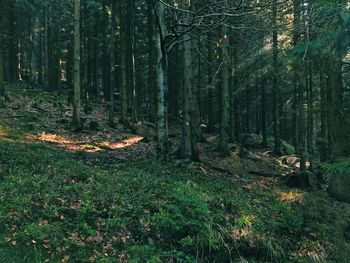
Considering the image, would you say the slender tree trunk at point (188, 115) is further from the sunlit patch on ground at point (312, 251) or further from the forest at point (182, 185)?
the sunlit patch on ground at point (312, 251)

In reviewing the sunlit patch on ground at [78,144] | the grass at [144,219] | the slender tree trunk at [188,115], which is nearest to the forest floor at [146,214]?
the grass at [144,219]

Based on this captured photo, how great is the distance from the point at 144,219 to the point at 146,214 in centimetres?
24

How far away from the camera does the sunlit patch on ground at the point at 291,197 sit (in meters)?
12.5

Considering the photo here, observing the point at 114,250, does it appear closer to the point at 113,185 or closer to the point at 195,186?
the point at 113,185

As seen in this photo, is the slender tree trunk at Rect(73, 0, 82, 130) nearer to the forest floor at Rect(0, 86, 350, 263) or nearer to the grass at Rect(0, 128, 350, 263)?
the forest floor at Rect(0, 86, 350, 263)

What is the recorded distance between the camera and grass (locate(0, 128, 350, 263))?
7402 mm

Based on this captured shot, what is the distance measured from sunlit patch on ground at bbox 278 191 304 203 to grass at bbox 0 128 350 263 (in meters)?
0.06

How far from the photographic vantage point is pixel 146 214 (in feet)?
29.7

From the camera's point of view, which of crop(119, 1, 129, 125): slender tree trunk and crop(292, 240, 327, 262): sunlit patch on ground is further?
crop(119, 1, 129, 125): slender tree trunk

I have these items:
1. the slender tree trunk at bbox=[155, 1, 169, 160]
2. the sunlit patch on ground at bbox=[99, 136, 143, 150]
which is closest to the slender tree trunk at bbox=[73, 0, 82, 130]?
the sunlit patch on ground at bbox=[99, 136, 143, 150]

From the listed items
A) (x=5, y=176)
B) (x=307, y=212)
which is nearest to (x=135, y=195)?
(x=5, y=176)

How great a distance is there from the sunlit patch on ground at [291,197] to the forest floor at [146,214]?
0.03m

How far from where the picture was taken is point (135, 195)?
9.88m

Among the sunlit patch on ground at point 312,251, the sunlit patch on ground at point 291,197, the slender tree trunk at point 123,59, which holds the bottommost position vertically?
the sunlit patch on ground at point 312,251
